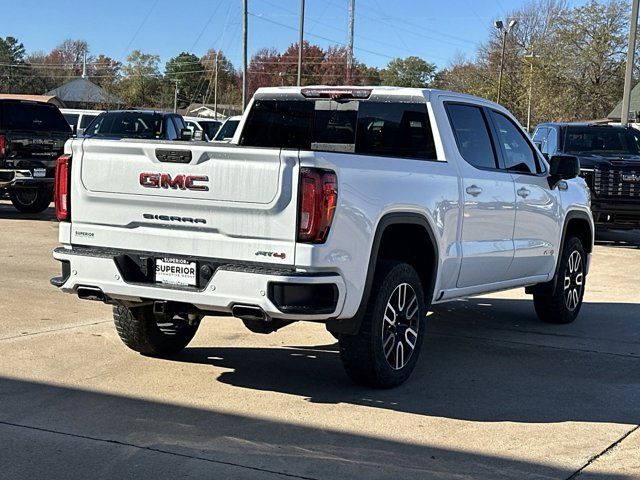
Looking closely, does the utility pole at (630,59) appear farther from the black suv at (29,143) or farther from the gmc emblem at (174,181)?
the gmc emblem at (174,181)

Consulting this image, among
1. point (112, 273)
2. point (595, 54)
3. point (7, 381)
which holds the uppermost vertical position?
point (595, 54)

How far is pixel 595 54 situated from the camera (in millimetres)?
57594

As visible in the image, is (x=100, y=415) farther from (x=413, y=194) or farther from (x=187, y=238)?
(x=413, y=194)

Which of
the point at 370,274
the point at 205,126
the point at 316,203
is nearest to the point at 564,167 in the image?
the point at 370,274

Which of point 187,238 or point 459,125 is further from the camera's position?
point 459,125

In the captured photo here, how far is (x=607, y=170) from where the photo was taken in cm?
1705

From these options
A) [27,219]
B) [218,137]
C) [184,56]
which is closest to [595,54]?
[218,137]

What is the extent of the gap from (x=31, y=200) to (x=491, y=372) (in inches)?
542

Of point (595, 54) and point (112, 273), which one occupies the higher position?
point (595, 54)

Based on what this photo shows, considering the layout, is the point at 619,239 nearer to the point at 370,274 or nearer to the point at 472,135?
the point at 472,135

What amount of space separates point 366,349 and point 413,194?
1094mm

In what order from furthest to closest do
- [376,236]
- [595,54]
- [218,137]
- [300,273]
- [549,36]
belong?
[549,36] → [595,54] → [218,137] → [376,236] → [300,273]

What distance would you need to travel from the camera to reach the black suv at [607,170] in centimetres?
1705

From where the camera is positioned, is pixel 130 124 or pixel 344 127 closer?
pixel 344 127
